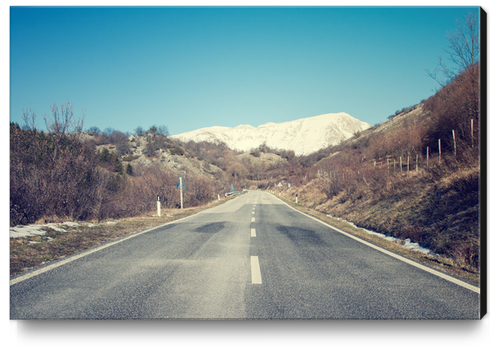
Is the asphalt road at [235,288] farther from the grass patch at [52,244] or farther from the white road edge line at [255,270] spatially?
the grass patch at [52,244]

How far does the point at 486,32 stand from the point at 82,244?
9069 mm

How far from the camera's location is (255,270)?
4895 millimetres

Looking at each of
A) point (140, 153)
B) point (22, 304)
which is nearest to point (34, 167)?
point (22, 304)

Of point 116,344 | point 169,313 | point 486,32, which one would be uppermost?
point 486,32

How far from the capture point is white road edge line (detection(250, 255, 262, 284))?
4.32m

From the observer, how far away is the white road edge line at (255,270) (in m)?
4.32

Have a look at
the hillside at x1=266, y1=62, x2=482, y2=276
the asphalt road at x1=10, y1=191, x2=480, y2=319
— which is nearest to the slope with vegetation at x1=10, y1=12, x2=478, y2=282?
the hillside at x1=266, y1=62, x2=482, y2=276

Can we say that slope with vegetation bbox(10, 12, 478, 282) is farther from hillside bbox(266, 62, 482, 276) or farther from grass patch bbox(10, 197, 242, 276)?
grass patch bbox(10, 197, 242, 276)

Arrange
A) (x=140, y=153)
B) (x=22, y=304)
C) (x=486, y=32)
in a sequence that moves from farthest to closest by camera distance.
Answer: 1. (x=140, y=153)
2. (x=486, y=32)
3. (x=22, y=304)

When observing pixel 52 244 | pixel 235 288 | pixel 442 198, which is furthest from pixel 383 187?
pixel 52 244

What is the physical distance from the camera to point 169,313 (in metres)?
3.18

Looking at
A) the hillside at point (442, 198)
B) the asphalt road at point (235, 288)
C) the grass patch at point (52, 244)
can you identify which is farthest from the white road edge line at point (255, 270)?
the grass patch at point (52, 244)

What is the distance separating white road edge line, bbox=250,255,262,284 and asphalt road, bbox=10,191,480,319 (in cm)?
2

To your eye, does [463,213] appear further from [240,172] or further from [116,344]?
[240,172]
